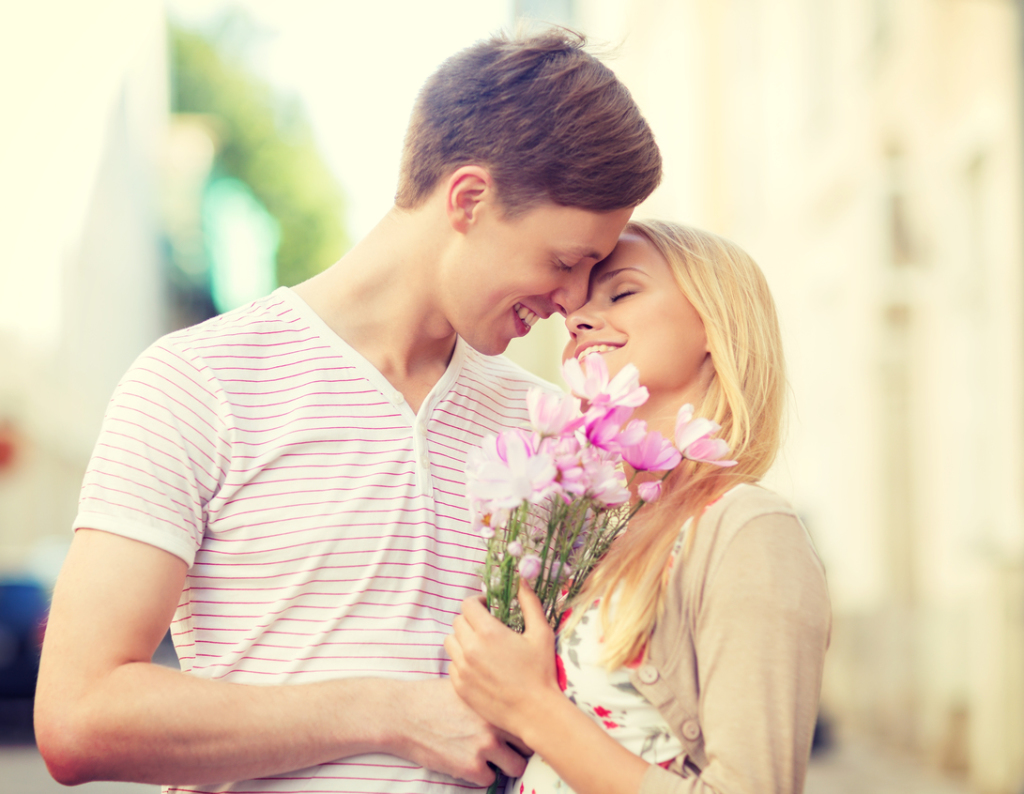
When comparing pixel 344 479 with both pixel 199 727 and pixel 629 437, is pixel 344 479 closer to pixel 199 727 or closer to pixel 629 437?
pixel 199 727

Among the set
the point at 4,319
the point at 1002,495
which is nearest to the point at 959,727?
the point at 1002,495

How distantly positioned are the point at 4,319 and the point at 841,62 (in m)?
12.7

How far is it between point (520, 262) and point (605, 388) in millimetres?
668

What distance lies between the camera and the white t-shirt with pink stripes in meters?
1.96

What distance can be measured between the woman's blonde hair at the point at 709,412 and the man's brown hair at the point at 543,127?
0.18 meters

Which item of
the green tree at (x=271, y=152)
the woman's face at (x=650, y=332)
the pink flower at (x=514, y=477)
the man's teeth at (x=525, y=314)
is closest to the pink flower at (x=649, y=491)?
the pink flower at (x=514, y=477)

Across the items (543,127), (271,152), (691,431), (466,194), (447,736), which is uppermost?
(543,127)

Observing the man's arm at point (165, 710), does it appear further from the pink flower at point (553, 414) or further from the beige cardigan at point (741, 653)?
the pink flower at point (553, 414)

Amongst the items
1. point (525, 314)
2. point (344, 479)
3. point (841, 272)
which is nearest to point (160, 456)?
point (344, 479)

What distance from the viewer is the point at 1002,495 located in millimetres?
7211

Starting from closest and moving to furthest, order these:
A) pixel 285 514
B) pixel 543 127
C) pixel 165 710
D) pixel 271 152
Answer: pixel 165 710, pixel 285 514, pixel 543 127, pixel 271 152

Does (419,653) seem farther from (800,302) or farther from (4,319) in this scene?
(4,319)

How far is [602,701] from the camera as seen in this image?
1.87 m

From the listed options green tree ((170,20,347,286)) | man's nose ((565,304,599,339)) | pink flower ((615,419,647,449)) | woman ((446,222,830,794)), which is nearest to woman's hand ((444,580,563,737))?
woman ((446,222,830,794))
